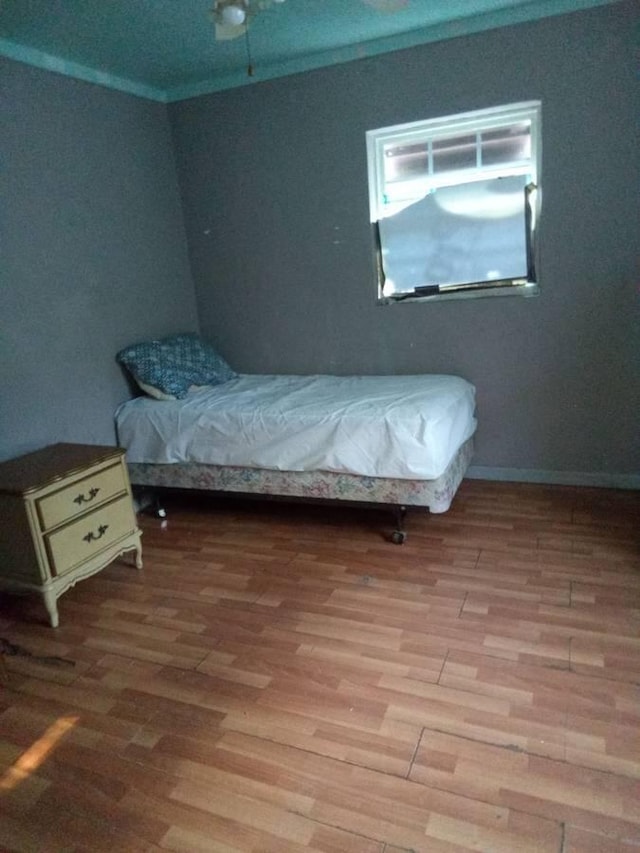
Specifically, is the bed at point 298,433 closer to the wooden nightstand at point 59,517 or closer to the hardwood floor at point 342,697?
the hardwood floor at point 342,697

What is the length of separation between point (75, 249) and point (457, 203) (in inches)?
82.4

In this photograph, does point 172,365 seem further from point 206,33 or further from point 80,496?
point 206,33

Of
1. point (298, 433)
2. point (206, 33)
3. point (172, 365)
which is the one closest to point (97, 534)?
point (298, 433)

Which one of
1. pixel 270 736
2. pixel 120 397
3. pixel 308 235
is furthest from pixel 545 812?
pixel 308 235

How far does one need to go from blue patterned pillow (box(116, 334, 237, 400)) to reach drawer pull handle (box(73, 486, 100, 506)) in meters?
0.89

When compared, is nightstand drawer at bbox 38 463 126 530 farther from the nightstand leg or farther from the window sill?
the window sill

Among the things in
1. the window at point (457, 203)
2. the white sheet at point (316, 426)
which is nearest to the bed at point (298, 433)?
the white sheet at point (316, 426)

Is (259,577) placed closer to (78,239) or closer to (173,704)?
(173,704)

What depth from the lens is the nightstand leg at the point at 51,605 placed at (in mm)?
2162

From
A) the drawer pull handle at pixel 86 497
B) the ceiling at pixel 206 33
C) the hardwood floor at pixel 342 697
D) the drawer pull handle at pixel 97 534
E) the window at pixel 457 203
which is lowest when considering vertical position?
the hardwood floor at pixel 342 697

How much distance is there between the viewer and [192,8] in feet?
7.84

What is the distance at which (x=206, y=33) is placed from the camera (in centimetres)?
266

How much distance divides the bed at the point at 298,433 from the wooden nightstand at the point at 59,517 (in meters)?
0.50

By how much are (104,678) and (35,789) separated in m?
0.43
